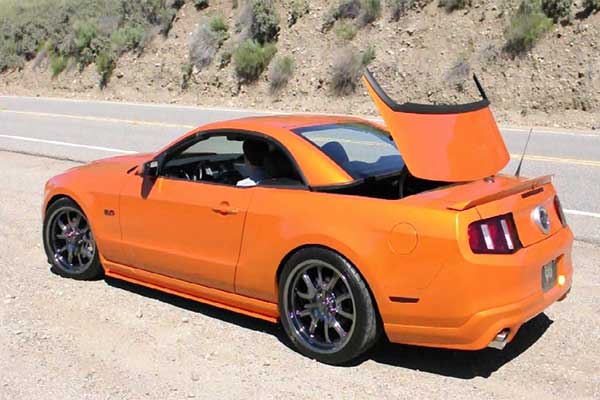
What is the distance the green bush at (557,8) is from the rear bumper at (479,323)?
760 inches

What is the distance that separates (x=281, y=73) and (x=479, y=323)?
23032 millimetres

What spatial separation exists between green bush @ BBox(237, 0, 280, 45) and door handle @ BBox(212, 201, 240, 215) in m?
24.4

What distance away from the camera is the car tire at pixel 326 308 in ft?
15.5

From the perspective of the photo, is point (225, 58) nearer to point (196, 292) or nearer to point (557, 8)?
point (557, 8)

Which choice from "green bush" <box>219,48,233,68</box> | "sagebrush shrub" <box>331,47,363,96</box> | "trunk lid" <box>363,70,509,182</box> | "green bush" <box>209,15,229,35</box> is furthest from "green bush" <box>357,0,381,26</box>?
"trunk lid" <box>363,70,509,182</box>

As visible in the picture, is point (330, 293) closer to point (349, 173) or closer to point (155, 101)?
point (349, 173)

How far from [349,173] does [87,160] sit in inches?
371

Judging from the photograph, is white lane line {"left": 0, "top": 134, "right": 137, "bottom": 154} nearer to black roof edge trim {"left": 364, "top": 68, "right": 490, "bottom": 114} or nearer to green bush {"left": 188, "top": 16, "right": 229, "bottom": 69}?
black roof edge trim {"left": 364, "top": 68, "right": 490, "bottom": 114}

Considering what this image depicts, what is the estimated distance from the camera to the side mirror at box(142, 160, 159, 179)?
598 centimetres

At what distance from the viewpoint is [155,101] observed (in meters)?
29.9

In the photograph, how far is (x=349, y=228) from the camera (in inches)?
186

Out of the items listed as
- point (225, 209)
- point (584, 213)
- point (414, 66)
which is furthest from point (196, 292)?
point (414, 66)

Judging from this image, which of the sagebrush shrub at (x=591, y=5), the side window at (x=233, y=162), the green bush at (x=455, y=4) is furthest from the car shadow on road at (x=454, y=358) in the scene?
the green bush at (x=455, y=4)

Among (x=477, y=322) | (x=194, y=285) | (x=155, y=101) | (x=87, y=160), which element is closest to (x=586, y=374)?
(x=477, y=322)
